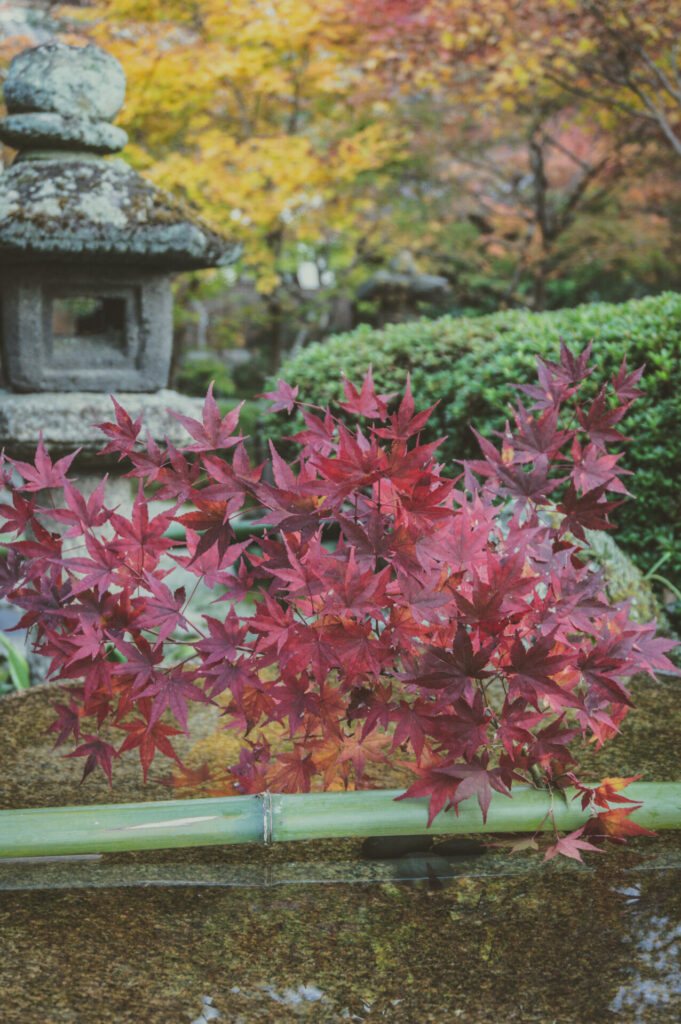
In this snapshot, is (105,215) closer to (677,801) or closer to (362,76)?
(677,801)

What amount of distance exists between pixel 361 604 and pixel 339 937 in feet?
1.73

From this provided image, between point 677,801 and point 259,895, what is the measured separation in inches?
30.8

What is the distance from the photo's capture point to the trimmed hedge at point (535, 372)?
3.52 m

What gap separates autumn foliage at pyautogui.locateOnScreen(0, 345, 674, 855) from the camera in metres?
1.29

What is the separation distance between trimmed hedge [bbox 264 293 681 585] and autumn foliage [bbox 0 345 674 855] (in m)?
1.87

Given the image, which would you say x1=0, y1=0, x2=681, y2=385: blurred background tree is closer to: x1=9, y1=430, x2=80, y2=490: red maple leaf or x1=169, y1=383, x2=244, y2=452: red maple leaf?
x1=9, y1=430, x2=80, y2=490: red maple leaf

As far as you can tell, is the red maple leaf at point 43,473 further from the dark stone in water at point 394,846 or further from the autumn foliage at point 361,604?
the dark stone in water at point 394,846

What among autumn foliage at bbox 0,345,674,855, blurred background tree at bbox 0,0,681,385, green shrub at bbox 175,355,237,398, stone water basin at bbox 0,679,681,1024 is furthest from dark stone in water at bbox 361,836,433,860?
green shrub at bbox 175,355,237,398

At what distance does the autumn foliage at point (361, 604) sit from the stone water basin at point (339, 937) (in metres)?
0.16

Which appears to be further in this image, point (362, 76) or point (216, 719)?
point (362, 76)

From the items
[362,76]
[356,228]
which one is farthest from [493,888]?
[356,228]

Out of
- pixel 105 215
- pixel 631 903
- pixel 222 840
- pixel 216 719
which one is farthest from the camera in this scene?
pixel 105 215

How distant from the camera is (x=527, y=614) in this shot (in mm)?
1504

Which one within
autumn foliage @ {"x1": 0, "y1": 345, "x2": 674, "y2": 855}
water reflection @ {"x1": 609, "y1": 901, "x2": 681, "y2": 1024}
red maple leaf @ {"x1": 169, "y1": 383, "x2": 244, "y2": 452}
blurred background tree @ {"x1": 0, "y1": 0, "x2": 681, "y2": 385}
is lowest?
water reflection @ {"x1": 609, "y1": 901, "x2": 681, "y2": 1024}
